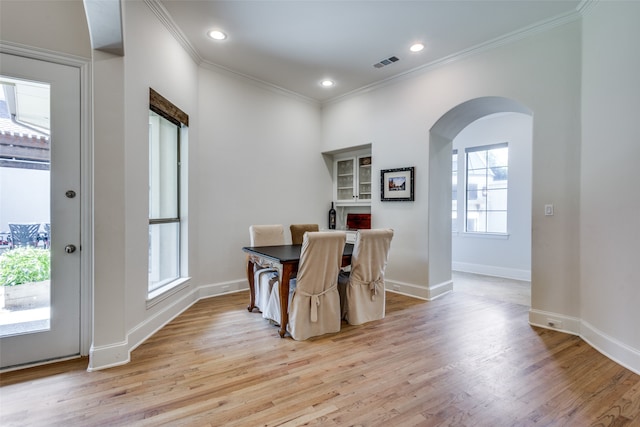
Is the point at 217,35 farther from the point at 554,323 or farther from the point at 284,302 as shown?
the point at 554,323

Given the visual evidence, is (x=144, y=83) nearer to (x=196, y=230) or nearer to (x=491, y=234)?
(x=196, y=230)

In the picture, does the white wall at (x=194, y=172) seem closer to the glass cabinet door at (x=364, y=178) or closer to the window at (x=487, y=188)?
the glass cabinet door at (x=364, y=178)

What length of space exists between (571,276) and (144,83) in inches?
178

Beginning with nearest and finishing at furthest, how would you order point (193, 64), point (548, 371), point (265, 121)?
point (548, 371) < point (193, 64) < point (265, 121)

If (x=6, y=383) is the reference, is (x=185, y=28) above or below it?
above

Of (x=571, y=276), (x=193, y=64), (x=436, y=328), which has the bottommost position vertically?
(x=436, y=328)

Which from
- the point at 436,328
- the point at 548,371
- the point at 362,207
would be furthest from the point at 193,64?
the point at 548,371

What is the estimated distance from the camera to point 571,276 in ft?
9.65

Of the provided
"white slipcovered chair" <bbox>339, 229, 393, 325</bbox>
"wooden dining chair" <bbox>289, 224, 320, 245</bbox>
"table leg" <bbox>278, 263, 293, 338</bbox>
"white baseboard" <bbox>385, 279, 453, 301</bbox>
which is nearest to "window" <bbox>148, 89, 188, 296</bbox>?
"table leg" <bbox>278, 263, 293, 338</bbox>

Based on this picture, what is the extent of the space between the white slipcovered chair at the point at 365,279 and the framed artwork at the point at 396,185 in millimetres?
1271

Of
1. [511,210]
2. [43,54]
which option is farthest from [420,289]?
Result: [43,54]

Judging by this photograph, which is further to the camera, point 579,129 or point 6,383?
point 579,129

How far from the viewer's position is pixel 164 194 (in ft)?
11.2

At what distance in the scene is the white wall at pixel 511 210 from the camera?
5.28 metres
